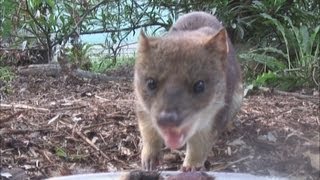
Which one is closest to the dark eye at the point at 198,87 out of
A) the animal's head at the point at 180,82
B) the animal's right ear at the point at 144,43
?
the animal's head at the point at 180,82

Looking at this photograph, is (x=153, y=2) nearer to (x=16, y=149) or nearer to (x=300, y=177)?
(x=16, y=149)

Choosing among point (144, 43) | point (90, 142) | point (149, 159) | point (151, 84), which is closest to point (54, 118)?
point (90, 142)

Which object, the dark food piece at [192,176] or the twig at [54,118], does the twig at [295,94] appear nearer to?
the twig at [54,118]

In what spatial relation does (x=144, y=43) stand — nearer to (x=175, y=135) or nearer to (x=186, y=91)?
(x=186, y=91)

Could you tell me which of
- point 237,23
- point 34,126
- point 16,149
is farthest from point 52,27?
point 16,149

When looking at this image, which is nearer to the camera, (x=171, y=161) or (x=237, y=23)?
(x=171, y=161)

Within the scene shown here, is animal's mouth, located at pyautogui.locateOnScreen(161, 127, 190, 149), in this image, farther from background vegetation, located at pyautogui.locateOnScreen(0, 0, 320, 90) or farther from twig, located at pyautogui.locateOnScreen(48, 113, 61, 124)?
background vegetation, located at pyautogui.locateOnScreen(0, 0, 320, 90)
